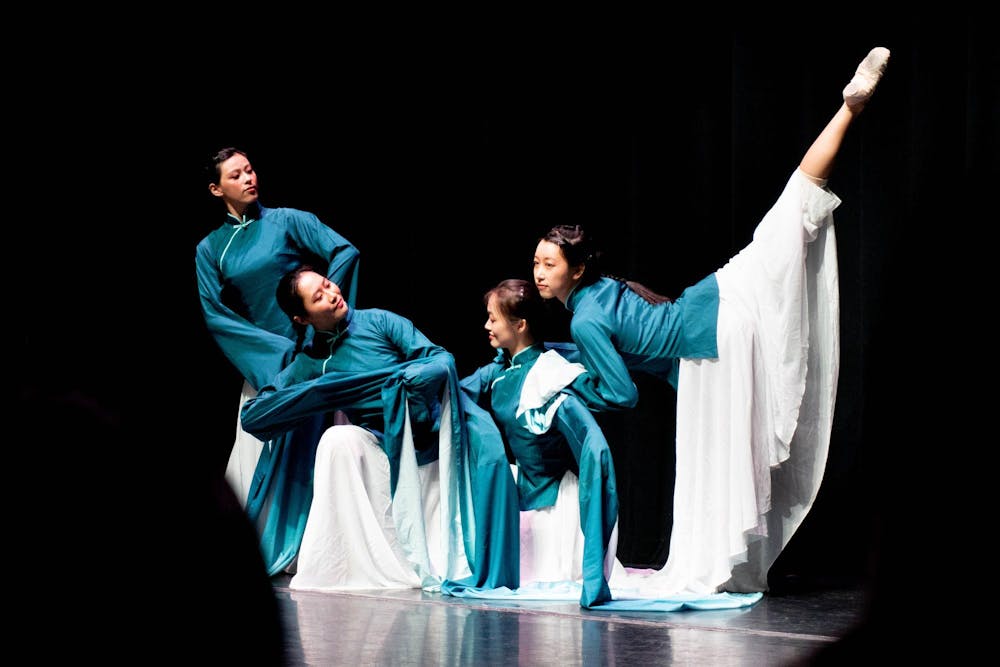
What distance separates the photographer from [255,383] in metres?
3.97

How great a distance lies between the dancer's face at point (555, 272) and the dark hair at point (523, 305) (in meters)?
0.15

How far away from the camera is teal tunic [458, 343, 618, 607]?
125 inches

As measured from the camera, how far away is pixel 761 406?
10.7 feet

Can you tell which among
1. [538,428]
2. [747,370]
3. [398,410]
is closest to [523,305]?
[538,428]

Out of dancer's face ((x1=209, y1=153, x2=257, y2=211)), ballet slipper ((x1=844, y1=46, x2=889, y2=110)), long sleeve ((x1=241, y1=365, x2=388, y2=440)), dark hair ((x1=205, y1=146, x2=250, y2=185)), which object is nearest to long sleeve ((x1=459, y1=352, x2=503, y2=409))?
long sleeve ((x1=241, y1=365, x2=388, y2=440))

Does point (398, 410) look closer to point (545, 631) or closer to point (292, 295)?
point (292, 295)

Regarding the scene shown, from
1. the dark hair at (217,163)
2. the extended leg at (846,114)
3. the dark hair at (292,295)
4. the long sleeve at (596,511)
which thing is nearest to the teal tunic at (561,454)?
the long sleeve at (596,511)

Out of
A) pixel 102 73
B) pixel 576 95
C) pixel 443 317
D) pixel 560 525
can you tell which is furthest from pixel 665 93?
pixel 102 73

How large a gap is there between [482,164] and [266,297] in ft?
3.17

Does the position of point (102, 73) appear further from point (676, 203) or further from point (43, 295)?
point (676, 203)

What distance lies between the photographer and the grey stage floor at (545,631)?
2523 millimetres

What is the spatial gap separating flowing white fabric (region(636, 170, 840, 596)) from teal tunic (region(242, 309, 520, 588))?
458 millimetres

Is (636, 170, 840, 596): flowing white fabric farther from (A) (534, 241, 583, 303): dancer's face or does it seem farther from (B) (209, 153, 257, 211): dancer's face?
(B) (209, 153, 257, 211): dancer's face

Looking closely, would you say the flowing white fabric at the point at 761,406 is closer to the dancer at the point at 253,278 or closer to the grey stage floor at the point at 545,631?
the grey stage floor at the point at 545,631
